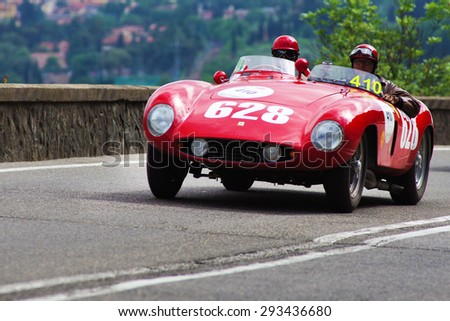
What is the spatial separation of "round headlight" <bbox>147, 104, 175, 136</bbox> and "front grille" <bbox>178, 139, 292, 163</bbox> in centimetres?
28

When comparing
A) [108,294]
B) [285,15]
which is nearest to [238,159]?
[108,294]

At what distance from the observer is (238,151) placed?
32.8 feet

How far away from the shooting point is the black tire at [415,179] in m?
11.8

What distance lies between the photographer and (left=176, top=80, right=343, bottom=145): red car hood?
32.4 ft

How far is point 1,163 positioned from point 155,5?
17374 cm

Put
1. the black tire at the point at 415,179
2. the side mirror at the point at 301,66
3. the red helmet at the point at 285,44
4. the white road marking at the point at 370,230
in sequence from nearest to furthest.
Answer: the white road marking at the point at 370,230
the side mirror at the point at 301,66
the black tire at the point at 415,179
the red helmet at the point at 285,44

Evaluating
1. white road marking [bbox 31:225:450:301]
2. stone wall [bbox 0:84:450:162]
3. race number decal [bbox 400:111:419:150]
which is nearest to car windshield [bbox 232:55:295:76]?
race number decal [bbox 400:111:419:150]

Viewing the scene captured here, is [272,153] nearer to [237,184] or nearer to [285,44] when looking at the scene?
[237,184]

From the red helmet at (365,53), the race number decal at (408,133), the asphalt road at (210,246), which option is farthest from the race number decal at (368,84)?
the asphalt road at (210,246)

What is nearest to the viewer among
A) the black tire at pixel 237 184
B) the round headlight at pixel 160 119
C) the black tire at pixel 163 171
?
the round headlight at pixel 160 119

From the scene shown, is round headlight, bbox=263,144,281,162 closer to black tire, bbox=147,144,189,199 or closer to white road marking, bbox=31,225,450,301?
black tire, bbox=147,144,189,199

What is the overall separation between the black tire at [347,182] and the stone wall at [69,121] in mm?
5273

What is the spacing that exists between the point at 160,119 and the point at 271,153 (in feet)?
Result: 3.32

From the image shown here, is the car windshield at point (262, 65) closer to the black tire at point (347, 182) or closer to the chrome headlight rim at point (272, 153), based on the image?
the black tire at point (347, 182)
